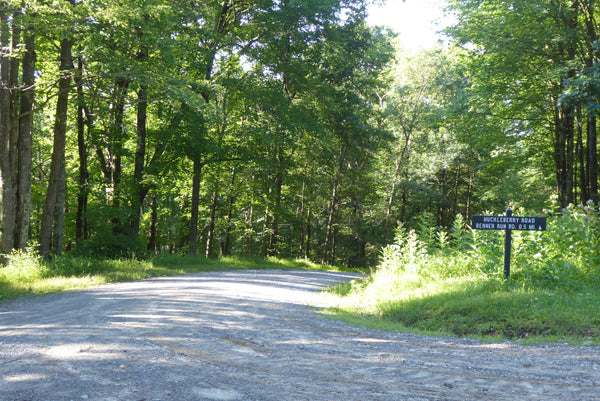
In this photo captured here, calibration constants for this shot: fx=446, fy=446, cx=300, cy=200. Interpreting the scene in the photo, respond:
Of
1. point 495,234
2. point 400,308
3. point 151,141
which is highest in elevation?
point 151,141

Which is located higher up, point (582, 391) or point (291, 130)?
point (291, 130)

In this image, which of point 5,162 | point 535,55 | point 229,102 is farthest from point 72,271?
point 535,55

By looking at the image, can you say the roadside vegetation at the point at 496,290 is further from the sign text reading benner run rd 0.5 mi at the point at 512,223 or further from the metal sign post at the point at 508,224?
the sign text reading benner run rd 0.5 mi at the point at 512,223

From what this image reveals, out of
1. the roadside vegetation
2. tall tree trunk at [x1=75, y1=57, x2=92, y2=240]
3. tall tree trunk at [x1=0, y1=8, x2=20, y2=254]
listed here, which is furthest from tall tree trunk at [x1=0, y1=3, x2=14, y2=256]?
the roadside vegetation

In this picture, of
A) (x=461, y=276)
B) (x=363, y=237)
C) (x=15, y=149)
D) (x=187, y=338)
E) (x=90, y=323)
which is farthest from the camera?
(x=363, y=237)

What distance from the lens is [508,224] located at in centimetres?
893

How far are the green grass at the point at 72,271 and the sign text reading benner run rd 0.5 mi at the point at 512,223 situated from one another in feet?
30.6

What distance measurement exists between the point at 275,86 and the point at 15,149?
10027 mm

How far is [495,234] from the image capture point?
10.5 metres

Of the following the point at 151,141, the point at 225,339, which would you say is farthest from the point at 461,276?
the point at 151,141

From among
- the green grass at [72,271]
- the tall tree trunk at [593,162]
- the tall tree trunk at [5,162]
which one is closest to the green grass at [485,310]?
the green grass at [72,271]

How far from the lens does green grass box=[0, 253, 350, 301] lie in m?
10.1

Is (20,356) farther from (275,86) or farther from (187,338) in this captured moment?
(275,86)

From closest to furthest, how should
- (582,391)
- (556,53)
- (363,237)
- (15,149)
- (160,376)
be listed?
(582,391), (160,376), (15,149), (556,53), (363,237)
